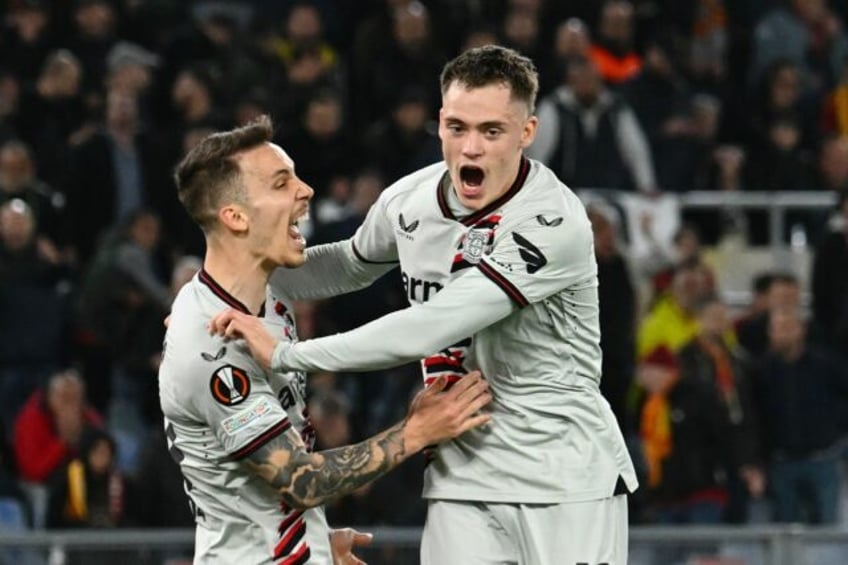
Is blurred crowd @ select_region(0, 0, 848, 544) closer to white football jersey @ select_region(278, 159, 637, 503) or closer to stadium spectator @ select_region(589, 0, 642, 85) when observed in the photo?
stadium spectator @ select_region(589, 0, 642, 85)

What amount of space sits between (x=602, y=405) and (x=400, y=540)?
2.84 metres

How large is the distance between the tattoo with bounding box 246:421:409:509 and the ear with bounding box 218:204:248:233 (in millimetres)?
593

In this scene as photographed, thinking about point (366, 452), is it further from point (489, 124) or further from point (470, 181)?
point (489, 124)

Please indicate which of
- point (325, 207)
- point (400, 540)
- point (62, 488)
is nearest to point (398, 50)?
point (325, 207)

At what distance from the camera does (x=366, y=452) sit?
18.9 ft

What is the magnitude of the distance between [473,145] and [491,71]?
0.22 metres

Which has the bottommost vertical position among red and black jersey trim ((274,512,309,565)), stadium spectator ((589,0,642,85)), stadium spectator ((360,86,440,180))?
red and black jersey trim ((274,512,309,565))

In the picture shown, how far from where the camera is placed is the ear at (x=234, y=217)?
18.8ft

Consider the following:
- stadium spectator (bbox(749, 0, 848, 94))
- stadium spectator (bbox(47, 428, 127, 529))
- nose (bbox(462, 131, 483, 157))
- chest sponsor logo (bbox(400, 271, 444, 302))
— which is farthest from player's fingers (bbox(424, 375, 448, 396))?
stadium spectator (bbox(749, 0, 848, 94))

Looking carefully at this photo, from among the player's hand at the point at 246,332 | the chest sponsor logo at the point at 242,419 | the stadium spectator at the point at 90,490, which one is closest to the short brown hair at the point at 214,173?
the player's hand at the point at 246,332

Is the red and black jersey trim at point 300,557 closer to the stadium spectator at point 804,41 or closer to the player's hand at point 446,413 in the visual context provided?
the player's hand at point 446,413

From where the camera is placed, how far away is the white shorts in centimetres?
590

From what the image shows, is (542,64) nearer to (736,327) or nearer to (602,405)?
(736,327)

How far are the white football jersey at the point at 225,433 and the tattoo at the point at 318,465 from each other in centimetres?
5
